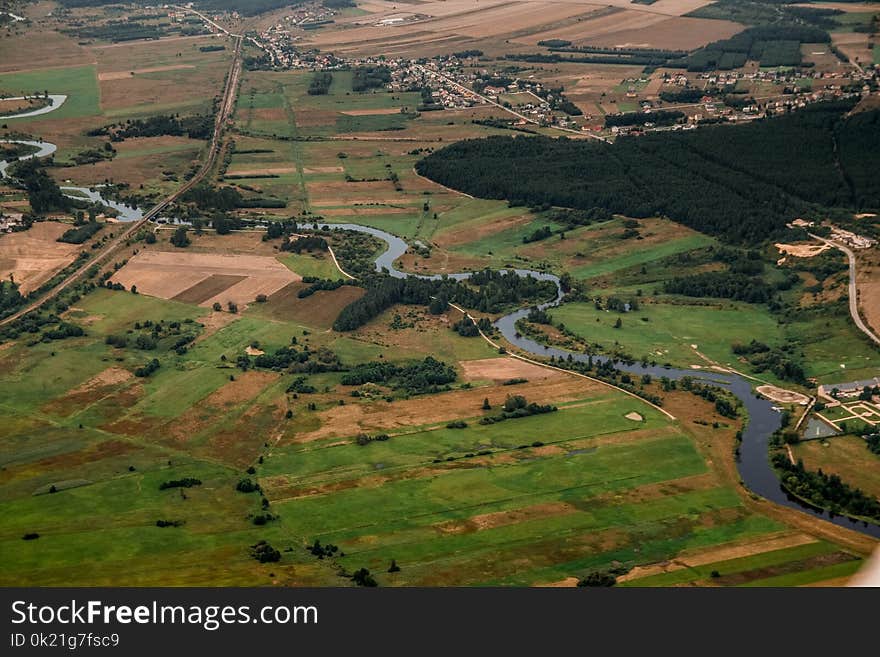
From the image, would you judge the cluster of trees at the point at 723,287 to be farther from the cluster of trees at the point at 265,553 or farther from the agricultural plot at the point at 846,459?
the cluster of trees at the point at 265,553

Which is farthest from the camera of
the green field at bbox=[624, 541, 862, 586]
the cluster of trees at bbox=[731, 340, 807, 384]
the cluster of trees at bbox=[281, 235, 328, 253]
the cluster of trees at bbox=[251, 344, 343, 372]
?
the cluster of trees at bbox=[281, 235, 328, 253]

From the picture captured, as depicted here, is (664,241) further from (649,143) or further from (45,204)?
(45,204)

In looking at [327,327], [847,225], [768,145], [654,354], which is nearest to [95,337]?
[327,327]

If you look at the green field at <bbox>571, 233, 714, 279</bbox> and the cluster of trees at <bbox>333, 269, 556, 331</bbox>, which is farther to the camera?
the green field at <bbox>571, 233, 714, 279</bbox>

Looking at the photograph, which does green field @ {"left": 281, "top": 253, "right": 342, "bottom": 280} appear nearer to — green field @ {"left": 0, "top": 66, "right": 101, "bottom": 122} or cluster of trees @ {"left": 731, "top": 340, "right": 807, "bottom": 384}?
cluster of trees @ {"left": 731, "top": 340, "right": 807, "bottom": 384}

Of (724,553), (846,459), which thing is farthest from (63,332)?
(846,459)

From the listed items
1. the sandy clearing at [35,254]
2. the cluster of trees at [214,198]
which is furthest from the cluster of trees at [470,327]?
the cluster of trees at [214,198]

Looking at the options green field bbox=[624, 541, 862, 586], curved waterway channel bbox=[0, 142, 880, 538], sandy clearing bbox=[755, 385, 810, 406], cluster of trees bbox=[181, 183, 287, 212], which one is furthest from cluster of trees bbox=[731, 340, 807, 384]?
cluster of trees bbox=[181, 183, 287, 212]

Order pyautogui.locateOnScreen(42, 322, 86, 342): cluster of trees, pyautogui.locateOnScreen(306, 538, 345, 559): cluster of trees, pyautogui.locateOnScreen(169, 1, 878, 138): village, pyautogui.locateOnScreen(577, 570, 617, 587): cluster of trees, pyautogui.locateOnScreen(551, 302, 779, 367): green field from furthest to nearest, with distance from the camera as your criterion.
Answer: pyautogui.locateOnScreen(169, 1, 878, 138): village < pyautogui.locateOnScreen(42, 322, 86, 342): cluster of trees < pyautogui.locateOnScreen(551, 302, 779, 367): green field < pyautogui.locateOnScreen(306, 538, 345, 559): cluster of trees < pyautogui.locateOnScreen(577, 570, 617, 587): cluster of trees
